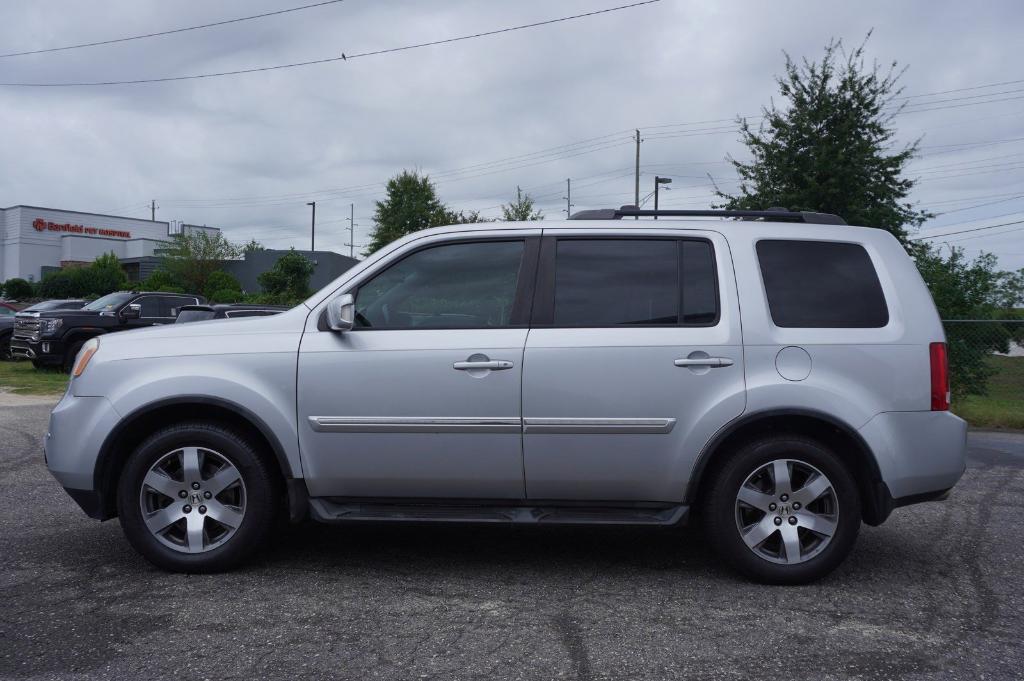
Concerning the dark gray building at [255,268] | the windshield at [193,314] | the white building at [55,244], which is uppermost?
the white building at [55,244]

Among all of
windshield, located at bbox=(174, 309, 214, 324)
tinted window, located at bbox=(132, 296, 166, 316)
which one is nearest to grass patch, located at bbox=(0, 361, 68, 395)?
windshield, located at bbox=(174, 309, 214, 324)

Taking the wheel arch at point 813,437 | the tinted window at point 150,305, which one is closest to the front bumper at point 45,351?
the tinted window at point 150,305

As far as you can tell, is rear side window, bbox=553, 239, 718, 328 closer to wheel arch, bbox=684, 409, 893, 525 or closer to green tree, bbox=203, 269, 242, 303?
wheel arch, bbox=684, 409, 893, 525

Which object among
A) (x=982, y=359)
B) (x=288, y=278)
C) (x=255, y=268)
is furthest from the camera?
(x=255, y=268)

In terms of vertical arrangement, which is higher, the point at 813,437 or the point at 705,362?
the point at 705,362

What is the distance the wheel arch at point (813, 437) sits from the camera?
449cm

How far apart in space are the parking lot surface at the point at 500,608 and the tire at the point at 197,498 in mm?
154

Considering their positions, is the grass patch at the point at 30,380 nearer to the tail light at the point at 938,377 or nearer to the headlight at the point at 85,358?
the headlight at the point at 85,358

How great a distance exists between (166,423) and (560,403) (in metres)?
2.10

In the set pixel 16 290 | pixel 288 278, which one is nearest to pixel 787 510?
pixel 288 278

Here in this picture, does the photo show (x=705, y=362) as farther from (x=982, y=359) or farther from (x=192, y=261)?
(x=192, y=261)

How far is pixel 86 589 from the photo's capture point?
14.7 feet

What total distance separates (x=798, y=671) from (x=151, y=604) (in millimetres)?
2906

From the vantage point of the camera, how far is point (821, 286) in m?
4.71
